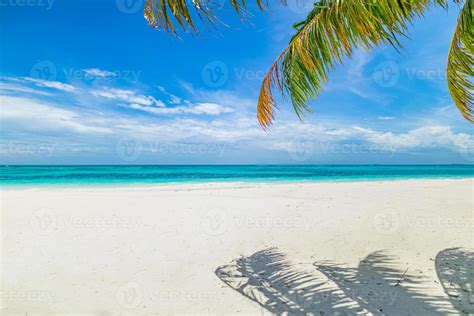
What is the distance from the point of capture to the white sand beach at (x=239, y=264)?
11.2 feet

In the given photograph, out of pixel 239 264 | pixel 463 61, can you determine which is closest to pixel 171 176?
pixel 239 264

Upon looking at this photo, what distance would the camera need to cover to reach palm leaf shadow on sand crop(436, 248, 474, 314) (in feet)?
10.7

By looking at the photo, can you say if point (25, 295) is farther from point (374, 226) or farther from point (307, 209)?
point (307, 209)

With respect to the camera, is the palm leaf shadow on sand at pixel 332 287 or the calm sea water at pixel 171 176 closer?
the palm leaf shadow on sand at pixel 332 287

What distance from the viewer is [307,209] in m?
9.47

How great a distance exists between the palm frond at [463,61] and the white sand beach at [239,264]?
101 inches

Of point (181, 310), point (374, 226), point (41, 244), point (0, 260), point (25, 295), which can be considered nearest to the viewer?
point (181, 310)

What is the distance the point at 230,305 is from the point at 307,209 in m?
6.57

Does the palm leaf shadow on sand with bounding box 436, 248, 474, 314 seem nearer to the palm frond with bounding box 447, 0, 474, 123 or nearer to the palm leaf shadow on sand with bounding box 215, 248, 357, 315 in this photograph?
the palm leaf shadow on sand with bounding box 215, 248, 357, 315

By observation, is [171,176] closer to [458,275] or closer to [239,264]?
[239,264]

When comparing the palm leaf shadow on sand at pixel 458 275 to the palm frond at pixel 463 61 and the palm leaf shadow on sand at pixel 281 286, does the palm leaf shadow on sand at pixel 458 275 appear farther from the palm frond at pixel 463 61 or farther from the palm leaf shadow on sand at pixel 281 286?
the palm frond at pixel 463 61

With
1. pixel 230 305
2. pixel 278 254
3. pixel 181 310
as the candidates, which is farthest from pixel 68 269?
pixel 278 254

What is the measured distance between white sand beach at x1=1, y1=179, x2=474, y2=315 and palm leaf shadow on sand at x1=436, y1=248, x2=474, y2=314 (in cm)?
2

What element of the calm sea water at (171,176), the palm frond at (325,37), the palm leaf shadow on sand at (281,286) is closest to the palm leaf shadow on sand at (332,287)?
the palm leaf shadow on sand at (281,286)
